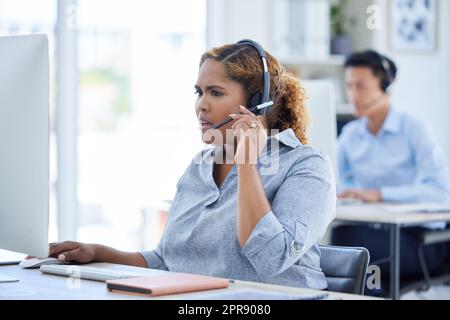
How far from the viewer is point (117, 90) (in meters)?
5.65

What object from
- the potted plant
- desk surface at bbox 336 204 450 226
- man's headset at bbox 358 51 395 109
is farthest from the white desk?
the potted plant

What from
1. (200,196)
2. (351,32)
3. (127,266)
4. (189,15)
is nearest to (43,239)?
(127,266)

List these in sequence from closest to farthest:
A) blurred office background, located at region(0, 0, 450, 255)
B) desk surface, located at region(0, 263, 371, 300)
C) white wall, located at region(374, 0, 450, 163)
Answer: desk surface, located at region(0, 263, 371, 300) → blurred office background, located at region(0, 0, 450, 255) → white wall, located at region(374, 0, 450, 163)

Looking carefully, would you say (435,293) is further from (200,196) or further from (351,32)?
(200,196)

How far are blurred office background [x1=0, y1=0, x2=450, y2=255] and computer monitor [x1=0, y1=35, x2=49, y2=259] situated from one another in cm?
252

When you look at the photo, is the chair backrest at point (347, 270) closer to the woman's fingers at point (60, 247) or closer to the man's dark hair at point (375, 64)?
the woman's fingers at point (60, 247)

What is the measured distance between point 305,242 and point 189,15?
3386 millimetres

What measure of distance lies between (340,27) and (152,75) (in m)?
1.26

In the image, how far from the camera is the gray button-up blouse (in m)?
1.74

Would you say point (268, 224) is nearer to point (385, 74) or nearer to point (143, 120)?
point (385, 74)

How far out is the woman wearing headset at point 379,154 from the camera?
363 cm

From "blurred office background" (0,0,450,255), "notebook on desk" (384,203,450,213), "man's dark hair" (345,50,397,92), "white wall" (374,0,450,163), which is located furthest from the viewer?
"white wall" (374,0,450,163)

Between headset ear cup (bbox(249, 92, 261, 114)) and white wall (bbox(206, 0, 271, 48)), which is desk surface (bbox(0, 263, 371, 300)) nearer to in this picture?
headset ear cup (bbox(249, 92, 261, 114))

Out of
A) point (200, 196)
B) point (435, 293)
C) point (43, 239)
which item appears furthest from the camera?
point (435, 293)
